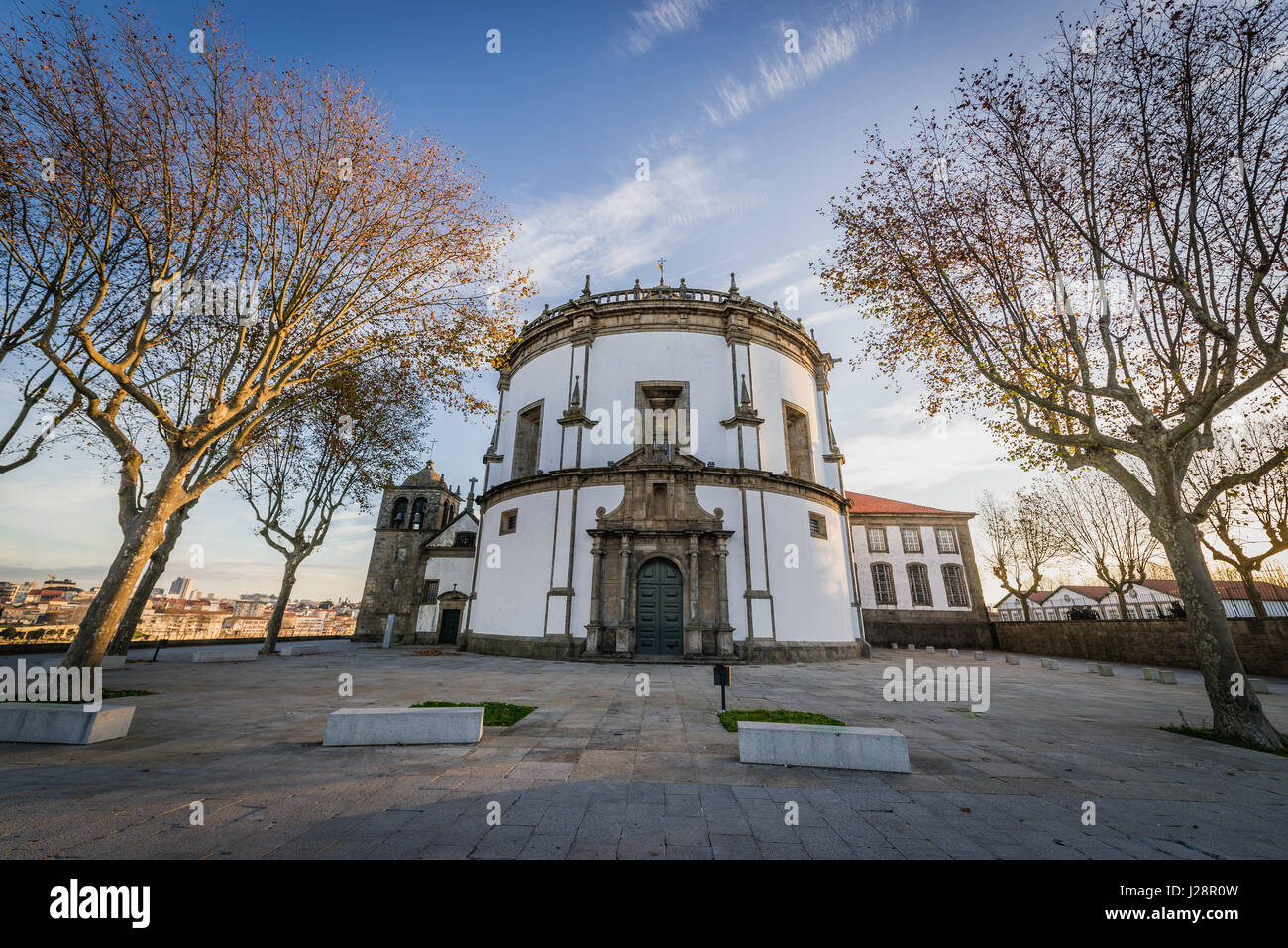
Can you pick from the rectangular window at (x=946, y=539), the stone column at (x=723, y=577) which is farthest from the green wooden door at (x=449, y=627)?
the rectangular window at (x=946, y=539)

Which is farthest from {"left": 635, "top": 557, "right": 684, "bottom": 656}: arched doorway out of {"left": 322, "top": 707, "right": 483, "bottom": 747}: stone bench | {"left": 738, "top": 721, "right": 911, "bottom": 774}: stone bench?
{"left": 738, "top": 721, "right": 911, "bottom": 774}: stone bench

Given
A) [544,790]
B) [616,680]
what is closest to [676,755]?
[544,790]

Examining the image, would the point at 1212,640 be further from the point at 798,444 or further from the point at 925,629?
the point at 925,629

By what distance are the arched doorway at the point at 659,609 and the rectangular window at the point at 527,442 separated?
7663 millimetres

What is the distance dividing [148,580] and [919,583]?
38.6 metres

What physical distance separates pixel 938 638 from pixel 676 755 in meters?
32.1

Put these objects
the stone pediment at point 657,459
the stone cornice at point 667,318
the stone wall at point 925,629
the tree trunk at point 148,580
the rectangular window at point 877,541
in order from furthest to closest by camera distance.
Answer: the rectangular window at point 877,541 < the stone wall at point 925,629 < the stone cornice at point 667,318 < the stone pediment at point 657,459 < the tree trunk at point 148,580

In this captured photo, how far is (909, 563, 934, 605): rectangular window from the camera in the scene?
1236 inches

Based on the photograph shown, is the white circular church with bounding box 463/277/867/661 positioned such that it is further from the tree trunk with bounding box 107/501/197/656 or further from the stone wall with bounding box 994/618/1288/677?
the stone wall with bounding box 994/618/1288/677

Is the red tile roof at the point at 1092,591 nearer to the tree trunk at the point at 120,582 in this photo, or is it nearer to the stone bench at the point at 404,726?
the stone bench at the point at 404,726

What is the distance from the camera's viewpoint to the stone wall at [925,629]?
30.1m

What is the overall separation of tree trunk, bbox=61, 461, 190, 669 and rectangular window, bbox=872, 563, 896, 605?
34750 millimetres
